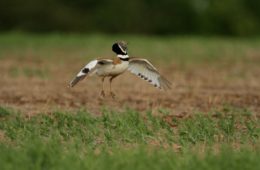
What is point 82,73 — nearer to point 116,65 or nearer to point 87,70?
point 87,70

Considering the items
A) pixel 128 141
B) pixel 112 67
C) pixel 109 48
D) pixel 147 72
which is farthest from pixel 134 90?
pixel 109 48

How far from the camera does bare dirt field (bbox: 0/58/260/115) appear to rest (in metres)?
12.7

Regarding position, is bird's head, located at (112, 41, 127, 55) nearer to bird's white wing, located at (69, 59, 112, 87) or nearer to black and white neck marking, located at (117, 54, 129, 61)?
black and white neck marking, located at (117, 54, 129, 61)

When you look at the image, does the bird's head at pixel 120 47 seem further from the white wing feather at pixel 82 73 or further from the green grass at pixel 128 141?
the green grass at pixel 128 141

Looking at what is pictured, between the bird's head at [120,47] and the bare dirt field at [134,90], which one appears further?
Answer: the bare dirt field at [134,90]

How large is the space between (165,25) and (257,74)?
1368 inches

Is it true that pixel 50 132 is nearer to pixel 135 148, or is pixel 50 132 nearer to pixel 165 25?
pixel 135 148

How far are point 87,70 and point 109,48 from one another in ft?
57.5

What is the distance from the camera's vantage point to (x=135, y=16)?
52094 mm

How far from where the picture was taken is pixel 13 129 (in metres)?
9.72

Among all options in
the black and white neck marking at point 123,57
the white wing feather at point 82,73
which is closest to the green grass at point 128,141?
the white wing feather at point 82,73

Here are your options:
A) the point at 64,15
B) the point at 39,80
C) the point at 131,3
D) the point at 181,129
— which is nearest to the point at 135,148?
the point at 181,129

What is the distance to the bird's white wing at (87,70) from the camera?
10.0 meters

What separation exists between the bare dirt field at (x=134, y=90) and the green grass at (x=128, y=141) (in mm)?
1245
